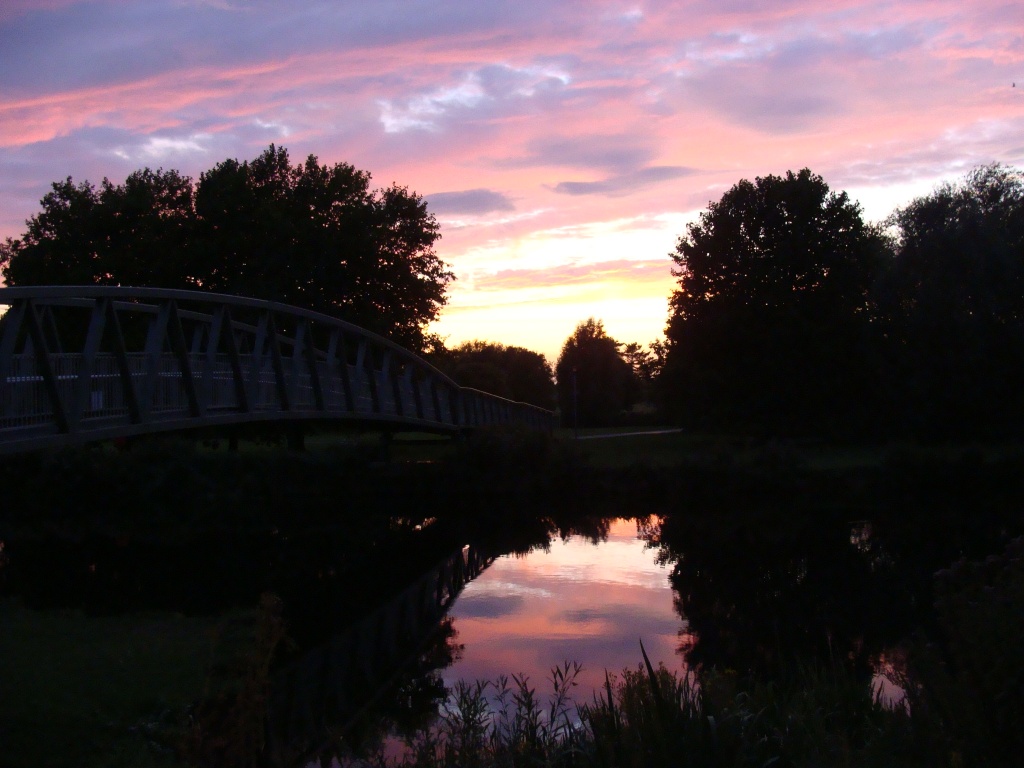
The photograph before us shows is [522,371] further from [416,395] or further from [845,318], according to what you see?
[416,395]

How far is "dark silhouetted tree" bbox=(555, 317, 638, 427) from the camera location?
78750 millimetres

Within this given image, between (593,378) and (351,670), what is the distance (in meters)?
66.8

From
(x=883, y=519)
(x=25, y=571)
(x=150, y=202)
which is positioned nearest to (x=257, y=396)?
(x=25, y=571)

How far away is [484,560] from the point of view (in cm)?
2516

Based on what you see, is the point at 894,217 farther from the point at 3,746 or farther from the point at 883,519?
the point at 3,746

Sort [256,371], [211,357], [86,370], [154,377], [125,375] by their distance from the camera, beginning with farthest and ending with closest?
[256,371]
[211,357]
[154,377]
[125,375]
[86,370]

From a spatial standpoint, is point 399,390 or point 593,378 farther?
point 593,378

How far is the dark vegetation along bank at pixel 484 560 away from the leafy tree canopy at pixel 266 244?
7136mm

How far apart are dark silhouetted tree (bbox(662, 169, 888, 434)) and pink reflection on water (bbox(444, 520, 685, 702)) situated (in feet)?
59.2

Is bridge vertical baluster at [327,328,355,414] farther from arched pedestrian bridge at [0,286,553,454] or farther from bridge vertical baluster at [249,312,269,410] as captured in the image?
bridge vertical baluster at [249,312,269,410]

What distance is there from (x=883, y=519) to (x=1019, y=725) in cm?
Answer: 2435

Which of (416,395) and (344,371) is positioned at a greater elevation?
(344,371)

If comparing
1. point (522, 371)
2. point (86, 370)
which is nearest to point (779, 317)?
point (86, 370)

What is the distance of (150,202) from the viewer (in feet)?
143
